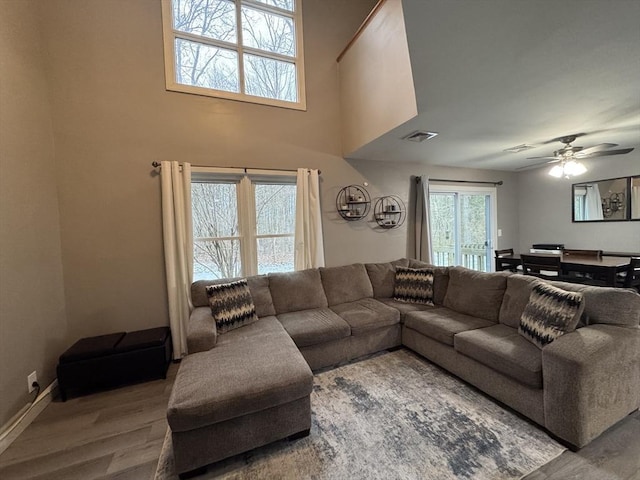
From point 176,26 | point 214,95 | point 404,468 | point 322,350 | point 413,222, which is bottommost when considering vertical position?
point 404,468

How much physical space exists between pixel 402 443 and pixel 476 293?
1.74m

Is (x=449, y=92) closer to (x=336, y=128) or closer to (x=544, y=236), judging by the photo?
(x=336, y=128)

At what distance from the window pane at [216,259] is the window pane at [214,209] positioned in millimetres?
113

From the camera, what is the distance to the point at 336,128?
3.85 m

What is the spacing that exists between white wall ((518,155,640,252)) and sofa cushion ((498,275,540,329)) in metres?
3.29

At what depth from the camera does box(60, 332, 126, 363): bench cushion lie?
7.57 feet

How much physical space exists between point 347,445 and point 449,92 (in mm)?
2884

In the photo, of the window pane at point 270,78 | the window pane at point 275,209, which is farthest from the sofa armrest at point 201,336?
the window pane at point 270,78

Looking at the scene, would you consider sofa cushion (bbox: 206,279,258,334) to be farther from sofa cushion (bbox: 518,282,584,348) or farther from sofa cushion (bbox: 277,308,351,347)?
sofa cushion (bbox: 518,282,584,348)

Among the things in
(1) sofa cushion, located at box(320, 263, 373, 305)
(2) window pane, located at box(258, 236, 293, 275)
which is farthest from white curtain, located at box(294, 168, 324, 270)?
(1) sofa cushion, located at box(320, 263, 373, 305)

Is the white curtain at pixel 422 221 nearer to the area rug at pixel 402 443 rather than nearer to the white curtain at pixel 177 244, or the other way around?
the area rug at pixel 402 443

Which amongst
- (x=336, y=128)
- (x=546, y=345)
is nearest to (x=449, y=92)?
(x=336, y=128)

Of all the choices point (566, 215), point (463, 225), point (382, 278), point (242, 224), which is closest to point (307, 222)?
point (242, 224)

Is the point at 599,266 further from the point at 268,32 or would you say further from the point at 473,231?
the point at 268,32
